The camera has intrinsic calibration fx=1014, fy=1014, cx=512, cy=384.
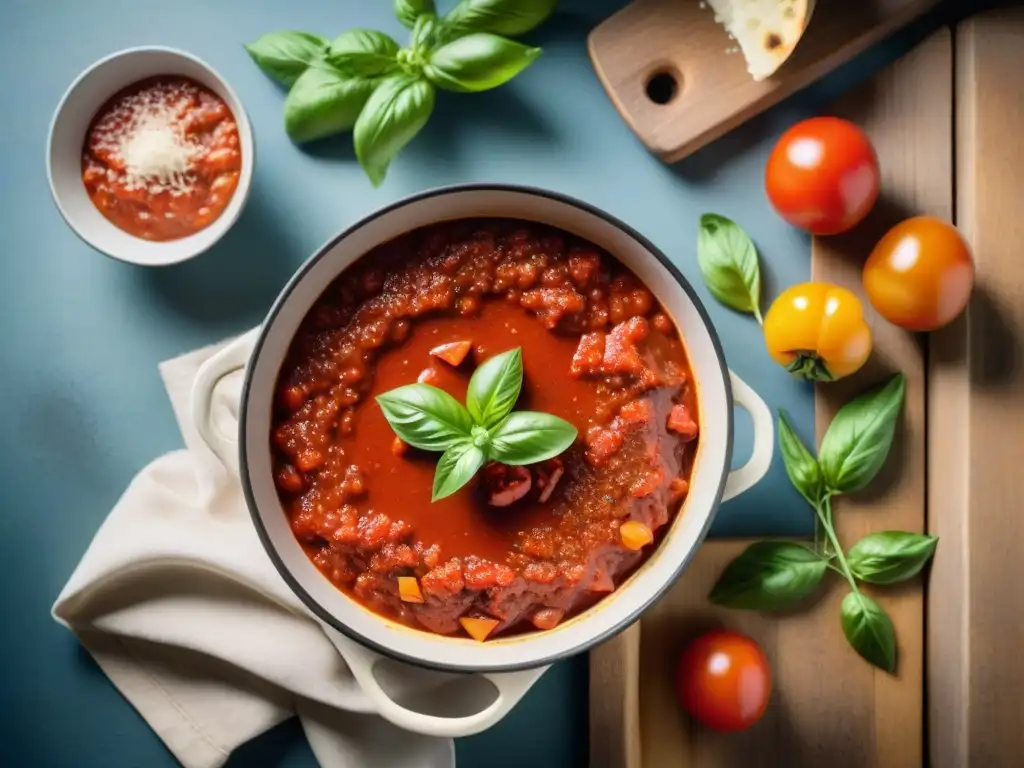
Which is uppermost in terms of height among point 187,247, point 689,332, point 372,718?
point 187,247

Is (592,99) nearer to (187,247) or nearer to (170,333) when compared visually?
(187,247)

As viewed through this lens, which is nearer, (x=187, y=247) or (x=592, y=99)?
(x=187, y=247)

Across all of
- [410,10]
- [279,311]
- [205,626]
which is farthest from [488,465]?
[410,10]

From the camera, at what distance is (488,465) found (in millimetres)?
2145

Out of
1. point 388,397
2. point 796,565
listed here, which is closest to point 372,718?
point 388,397

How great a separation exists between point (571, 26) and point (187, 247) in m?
1.11

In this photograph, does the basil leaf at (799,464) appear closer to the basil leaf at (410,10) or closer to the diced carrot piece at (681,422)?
the diced carrot piece at (681,422)

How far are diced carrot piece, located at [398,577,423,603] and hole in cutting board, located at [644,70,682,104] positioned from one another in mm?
1373

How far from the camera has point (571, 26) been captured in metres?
2.60

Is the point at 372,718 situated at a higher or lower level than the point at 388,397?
lower

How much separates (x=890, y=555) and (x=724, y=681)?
1.68 ft

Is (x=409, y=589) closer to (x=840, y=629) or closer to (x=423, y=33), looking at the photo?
(x=840, y=629)

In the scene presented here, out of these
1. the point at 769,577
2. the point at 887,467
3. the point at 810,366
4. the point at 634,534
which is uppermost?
the point at 810,366

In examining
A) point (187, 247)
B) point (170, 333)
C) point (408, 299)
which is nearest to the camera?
point (408, 299)
